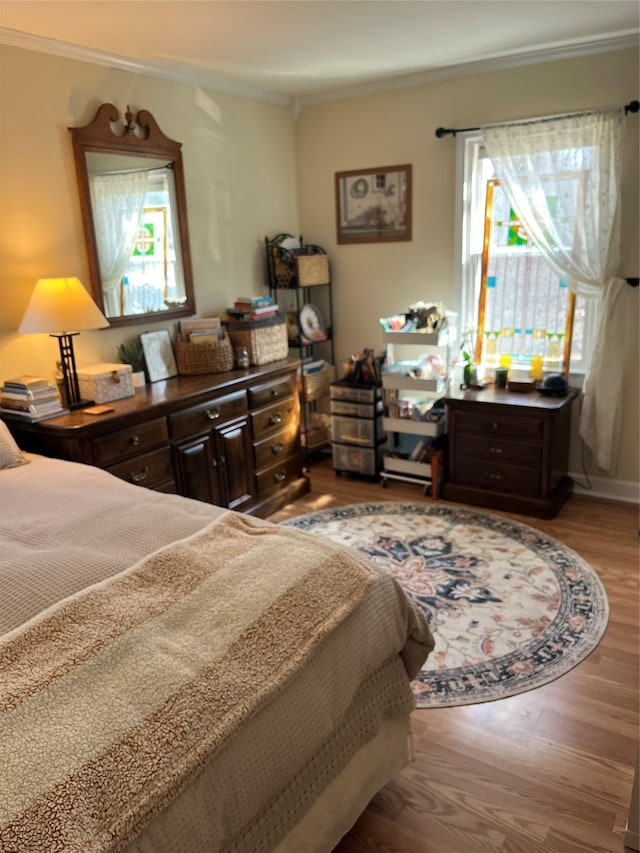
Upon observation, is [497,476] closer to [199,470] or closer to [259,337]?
[259,337]

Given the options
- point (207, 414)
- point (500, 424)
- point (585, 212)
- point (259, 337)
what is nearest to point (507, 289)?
point (585, 212)

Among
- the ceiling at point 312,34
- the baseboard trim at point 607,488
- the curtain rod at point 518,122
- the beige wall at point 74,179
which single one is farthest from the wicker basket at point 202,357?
the baseboard trim at point 607,488

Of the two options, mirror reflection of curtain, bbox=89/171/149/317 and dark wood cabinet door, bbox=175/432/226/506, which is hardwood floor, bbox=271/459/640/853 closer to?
dark wood cabinet door, bbox=175/432/226/506

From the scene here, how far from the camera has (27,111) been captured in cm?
285

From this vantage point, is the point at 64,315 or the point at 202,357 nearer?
the point at 64,315

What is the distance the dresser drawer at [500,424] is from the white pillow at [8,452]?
2.32 m

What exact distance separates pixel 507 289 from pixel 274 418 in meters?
1.62

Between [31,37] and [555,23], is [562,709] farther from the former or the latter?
[31,37]

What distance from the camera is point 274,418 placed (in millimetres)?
3723

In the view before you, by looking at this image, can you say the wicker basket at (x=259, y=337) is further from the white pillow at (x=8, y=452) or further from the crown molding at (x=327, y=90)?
Answer: the white pillow at (x=8, y=452)

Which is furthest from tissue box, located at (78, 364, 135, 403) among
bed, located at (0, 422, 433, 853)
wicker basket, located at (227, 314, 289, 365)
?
bed, located at (0, 422, 433, 853)

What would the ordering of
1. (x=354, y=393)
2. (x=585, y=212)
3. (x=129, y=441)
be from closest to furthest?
(x=129, y=441) → (x=585, y=212) → (x=354, y=393)

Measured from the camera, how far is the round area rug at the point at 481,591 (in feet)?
7.75

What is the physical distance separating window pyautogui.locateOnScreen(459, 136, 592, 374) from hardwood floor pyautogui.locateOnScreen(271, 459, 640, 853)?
5.86 feet
